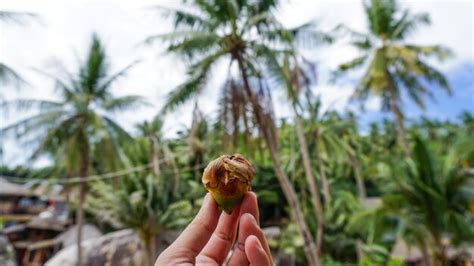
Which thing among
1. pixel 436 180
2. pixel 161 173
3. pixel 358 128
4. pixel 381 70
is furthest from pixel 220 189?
pixel 358 128

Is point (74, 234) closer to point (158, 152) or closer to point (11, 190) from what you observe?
point (158, 152)

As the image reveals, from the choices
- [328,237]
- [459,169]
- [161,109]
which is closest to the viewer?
[161,109]

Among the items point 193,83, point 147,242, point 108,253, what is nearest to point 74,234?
point 108,253

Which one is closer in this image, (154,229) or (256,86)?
(256,86)

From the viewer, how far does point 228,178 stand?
1.12 meters

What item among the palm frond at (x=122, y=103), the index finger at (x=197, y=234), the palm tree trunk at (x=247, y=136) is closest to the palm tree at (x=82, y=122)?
the palm frond at (x=122, y=103)

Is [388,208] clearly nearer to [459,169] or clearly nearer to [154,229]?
[459,169]

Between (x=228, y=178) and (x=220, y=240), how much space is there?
181mm

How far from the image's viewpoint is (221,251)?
3.72ft

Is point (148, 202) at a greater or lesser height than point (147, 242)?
greater

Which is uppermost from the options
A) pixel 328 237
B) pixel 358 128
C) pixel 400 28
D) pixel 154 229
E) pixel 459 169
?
pixel 400 28

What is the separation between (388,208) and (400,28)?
7.34 meters

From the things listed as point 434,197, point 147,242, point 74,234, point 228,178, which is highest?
point 228,178

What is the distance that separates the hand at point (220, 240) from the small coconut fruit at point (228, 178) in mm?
42
